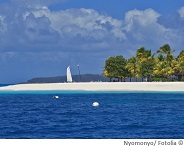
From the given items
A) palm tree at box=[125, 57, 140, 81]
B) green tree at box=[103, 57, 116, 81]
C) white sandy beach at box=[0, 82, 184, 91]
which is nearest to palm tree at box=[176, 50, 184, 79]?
palm tree at box=[125, 57, 140, 81]

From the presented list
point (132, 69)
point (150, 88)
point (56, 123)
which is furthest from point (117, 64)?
point (56, 123)

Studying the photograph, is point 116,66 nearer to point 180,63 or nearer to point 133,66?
point 133,66

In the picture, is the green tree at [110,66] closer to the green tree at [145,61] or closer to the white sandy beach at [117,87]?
the green tree at [145,61]

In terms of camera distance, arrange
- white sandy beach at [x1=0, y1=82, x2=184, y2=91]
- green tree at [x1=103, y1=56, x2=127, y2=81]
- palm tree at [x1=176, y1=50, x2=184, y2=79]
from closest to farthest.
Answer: white sandy beach at [x1=0, y1=82, x2=184, y2=91]
palm tree at [x1=176, y1=50, x2=184, y2=79]
green tree at [x1=103, y1=56, x2=127, y2=81]

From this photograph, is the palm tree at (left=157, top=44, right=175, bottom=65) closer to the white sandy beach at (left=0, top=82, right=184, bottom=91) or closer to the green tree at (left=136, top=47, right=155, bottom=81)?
the green tree at (left=136, top=47, right=155, bottom=81)

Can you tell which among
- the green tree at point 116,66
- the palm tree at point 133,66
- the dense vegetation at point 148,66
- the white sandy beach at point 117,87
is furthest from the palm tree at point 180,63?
the green tree at point 116,66

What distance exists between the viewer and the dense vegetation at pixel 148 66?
526ft

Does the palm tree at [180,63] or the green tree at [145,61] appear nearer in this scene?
the palm tree at [180,63]

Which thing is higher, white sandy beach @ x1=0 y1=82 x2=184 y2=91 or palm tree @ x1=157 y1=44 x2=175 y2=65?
palm tree @ x1=157 y1=44 x2=175 y2=65

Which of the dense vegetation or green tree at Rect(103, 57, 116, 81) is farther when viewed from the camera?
green tree at Rect(103, 57, 116, 81)

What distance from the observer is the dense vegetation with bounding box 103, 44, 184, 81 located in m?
160

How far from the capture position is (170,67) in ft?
524

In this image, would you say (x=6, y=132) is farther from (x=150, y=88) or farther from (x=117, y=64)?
(x=117, y=64)

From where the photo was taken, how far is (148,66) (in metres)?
168
